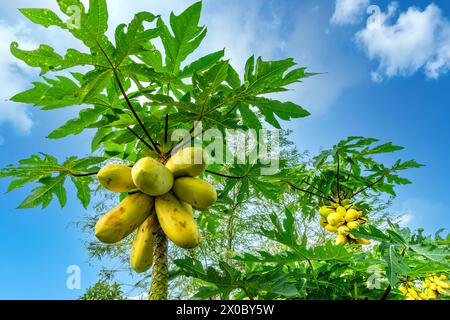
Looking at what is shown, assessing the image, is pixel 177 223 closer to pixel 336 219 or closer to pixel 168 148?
pixel 168 148

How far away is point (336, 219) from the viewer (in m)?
1.96

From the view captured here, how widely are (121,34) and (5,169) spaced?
25.5 inches

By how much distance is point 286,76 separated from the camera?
3.31ft

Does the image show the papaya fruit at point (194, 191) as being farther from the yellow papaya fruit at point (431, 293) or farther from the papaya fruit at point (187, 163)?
the yellow papaya fruit at point (431, 293)

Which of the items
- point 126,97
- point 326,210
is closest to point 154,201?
point 126,97

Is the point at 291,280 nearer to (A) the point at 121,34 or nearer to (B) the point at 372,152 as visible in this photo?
(A) the point at 121,34

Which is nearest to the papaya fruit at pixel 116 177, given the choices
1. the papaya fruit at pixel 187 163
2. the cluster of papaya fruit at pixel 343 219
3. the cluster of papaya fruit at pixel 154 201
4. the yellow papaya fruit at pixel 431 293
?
the cluster of papaya fruit at pixel 154 201

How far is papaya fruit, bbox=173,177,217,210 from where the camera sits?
86 cm

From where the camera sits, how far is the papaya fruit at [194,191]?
856 mm

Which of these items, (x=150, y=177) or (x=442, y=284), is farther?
(x=442, y=284)

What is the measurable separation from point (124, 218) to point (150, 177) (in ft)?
0.41

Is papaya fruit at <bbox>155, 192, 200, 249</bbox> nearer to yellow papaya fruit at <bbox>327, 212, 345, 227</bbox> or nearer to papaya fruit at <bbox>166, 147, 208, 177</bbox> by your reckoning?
papaya fruit at <bbox>166, 147, 208, 177</bbox>

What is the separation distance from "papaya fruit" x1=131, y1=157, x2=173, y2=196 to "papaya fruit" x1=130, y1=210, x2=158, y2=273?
0.28 ft

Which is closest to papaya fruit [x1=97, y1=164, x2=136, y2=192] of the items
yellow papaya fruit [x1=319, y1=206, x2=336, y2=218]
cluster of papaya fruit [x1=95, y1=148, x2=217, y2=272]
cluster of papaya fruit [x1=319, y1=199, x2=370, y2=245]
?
cluster of papaya fruit [x1=95, y1=148, x2=217, y2=272]
